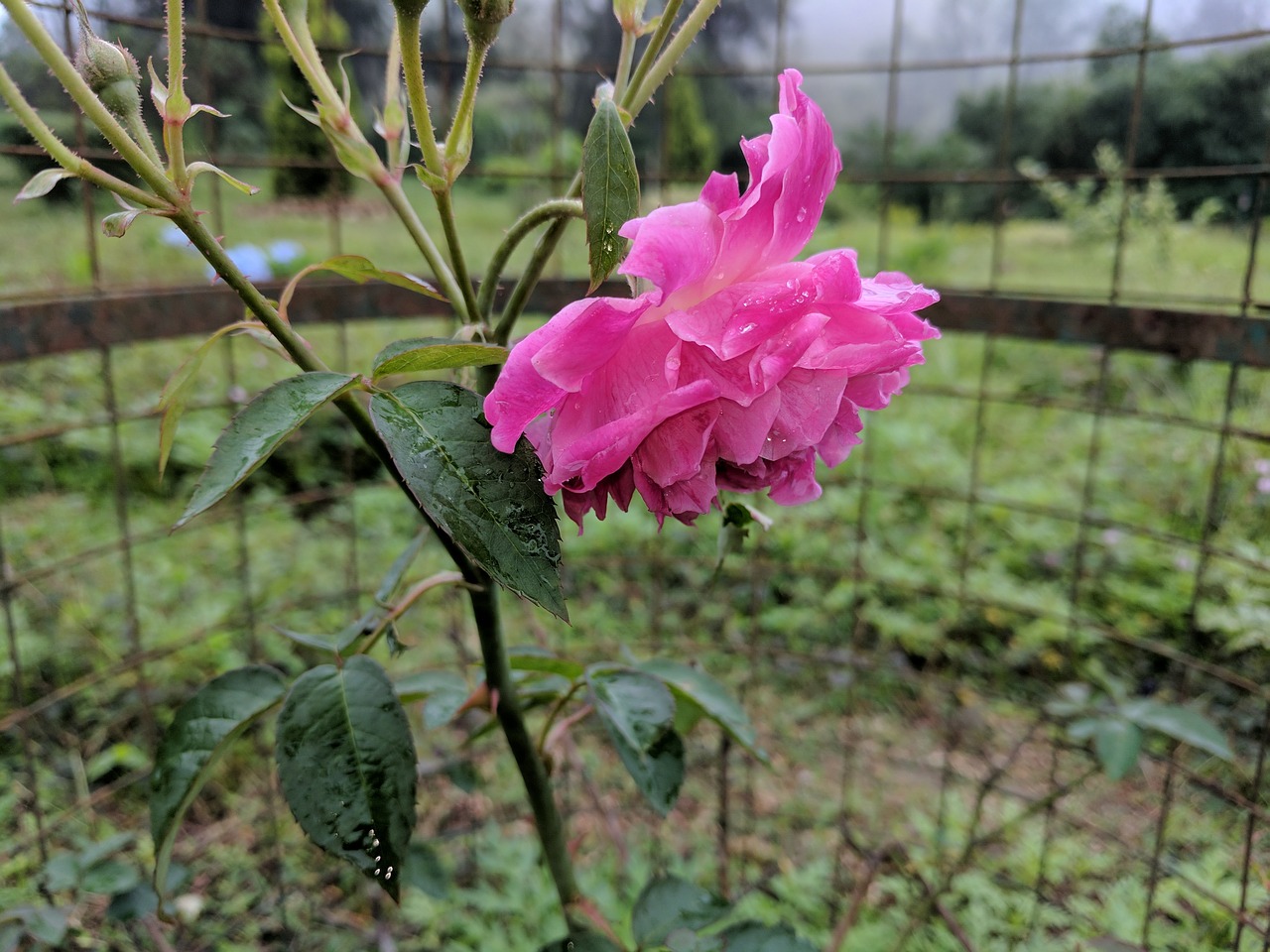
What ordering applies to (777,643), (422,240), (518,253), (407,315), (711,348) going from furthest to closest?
(518,253)
(777,643)
(407,315)
(422,240)
(711,348)

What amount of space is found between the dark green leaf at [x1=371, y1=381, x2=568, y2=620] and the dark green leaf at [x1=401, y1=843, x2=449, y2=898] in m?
0.57

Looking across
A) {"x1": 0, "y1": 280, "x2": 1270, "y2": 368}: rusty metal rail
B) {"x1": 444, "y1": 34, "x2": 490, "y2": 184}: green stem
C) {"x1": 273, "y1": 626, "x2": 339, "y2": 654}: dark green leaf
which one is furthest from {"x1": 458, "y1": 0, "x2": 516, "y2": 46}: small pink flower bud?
{"x1": 0, "y1": 280, "x2": 1270, "y2": 368}: rusty metal rail

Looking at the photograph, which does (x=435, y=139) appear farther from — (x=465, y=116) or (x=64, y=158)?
(x=64, y=158)

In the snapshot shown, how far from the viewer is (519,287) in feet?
1.29

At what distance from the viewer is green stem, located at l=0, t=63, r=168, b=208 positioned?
1.06 ft

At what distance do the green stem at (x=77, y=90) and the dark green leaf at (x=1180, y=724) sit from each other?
102 centimetres

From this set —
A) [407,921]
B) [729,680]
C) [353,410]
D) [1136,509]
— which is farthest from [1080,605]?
[353,410]

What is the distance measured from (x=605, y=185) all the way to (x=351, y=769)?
0.92ft

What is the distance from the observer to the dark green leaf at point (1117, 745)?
0.89m

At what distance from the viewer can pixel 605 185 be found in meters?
0.31

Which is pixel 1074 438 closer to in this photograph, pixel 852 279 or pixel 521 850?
pixel 521 850

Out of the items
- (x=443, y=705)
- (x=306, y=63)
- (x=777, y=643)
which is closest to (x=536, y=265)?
(x=306, y=63)

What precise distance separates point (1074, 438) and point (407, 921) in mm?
2677

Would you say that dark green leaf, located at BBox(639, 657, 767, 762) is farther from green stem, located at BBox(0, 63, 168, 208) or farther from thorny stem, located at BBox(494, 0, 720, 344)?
green stem, located at BBox(0, 63, 168, 208)
